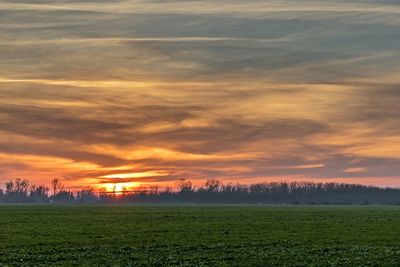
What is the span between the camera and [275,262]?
3381 centimetres

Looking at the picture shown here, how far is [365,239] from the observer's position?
162 ft

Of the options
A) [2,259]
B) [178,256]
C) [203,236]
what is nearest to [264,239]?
[203,236]

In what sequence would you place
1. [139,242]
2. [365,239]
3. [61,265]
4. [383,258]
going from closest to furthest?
1. [61,265]
2. [383,258]
3. [139,242]
4. [365,239]

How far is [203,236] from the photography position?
51344 millimetres

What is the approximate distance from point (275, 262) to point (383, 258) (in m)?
7.49

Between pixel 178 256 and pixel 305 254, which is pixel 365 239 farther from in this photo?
pixel 178 256

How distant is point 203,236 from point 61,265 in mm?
20162

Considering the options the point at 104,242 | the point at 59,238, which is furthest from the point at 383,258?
the point at 59,238

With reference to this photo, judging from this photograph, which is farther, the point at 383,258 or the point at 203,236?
the point at 203,236

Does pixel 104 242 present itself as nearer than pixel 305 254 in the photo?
No

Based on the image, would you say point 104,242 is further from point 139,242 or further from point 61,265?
point 61,265

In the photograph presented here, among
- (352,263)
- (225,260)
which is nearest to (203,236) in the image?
(225,260)

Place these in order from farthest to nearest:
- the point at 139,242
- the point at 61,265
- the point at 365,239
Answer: the point at 365,239
the point at 139,242
the point at 61,265

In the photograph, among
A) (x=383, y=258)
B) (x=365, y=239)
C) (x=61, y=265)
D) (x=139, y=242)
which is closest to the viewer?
(x=61, y=265)
